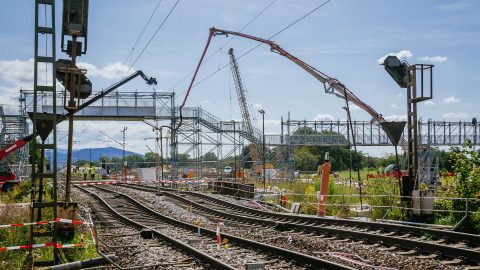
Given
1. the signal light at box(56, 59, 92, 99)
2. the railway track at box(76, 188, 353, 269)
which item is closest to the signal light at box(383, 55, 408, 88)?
the railway track at box(76, 188, 353, 269)

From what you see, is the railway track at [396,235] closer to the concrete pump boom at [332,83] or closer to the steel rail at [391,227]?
the steel rail at [391,227]

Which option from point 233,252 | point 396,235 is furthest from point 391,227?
point 233,252

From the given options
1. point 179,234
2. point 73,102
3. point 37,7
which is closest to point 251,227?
point 179,234

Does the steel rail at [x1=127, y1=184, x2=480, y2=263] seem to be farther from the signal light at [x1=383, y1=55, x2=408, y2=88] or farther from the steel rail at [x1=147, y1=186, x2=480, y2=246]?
the signal light at [x1=383, y1=55, x2=408, y2=88]

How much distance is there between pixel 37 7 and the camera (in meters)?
11.9

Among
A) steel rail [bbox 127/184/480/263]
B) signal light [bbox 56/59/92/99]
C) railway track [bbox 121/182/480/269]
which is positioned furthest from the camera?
signal light [bbox 56/59/92/99]

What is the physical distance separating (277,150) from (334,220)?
180 ft

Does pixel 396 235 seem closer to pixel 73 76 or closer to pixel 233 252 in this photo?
pixel 233 252

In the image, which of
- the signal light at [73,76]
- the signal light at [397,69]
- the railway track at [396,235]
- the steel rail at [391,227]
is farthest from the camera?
the signal light at [397,69]

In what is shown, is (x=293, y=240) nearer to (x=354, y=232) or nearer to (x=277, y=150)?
(x=354, y=232)

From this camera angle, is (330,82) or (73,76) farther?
(330,82)

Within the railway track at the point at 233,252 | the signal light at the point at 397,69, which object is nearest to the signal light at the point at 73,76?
the railway track at the point at 233,252

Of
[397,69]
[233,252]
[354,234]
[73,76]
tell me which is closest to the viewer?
[233,252]

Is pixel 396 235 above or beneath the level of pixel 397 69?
beneath
